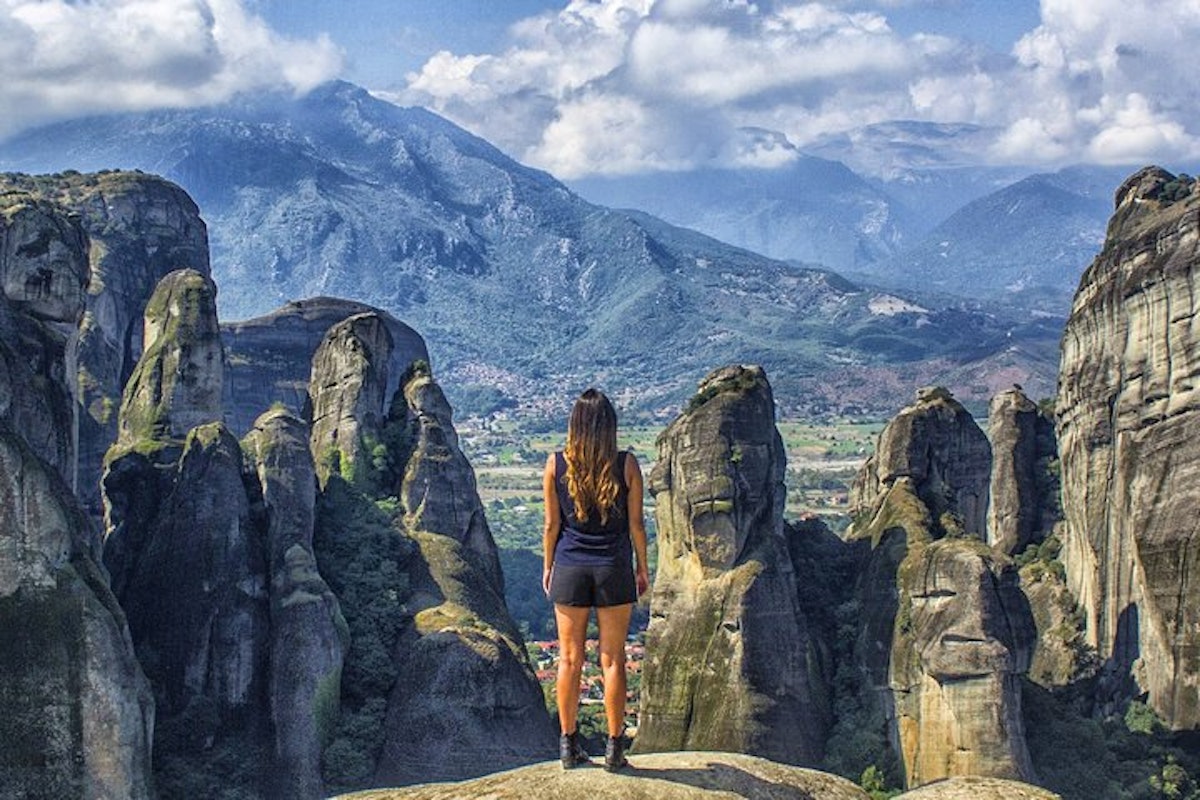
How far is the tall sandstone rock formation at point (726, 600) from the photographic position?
41.9 m

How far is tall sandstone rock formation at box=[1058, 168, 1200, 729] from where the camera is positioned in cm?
4391

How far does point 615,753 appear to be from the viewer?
1505cm

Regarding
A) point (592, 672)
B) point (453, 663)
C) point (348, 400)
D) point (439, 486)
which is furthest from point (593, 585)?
point (592, 672)

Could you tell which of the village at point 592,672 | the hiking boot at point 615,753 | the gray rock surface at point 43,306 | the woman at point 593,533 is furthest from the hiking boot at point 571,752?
the village at point 592,672

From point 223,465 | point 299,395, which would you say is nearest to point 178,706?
point 223,465

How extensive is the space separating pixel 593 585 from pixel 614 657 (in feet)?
3.49

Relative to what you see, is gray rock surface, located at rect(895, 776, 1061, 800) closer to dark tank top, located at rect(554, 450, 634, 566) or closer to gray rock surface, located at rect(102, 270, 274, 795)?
dark tank top, located at rect(554, 450, 634, 566)

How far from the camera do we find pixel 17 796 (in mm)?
28172

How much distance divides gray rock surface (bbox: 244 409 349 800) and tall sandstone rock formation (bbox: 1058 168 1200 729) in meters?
26.4

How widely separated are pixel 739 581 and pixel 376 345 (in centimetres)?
2095

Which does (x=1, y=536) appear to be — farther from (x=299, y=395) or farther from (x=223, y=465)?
(x=299, y=395)

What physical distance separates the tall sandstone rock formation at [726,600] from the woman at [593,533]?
2689 cm

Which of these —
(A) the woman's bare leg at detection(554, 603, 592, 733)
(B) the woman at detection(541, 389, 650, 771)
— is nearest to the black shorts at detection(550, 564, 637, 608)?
(B) the woman at detection(541, 389, 650, 771)

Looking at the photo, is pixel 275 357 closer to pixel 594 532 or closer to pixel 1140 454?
pixel 1140 454
